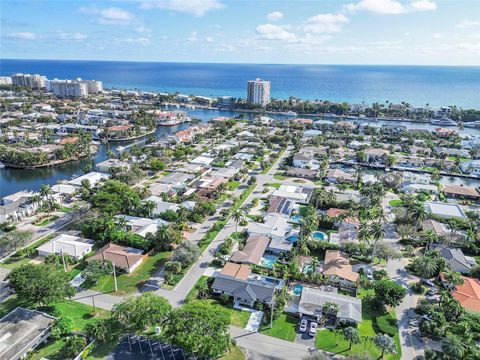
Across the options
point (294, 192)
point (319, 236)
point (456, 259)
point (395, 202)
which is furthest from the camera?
point (294, 192)

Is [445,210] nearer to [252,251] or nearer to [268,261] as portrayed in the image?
[268,261]

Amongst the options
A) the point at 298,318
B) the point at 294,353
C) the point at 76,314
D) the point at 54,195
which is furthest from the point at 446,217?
the point at 54,195

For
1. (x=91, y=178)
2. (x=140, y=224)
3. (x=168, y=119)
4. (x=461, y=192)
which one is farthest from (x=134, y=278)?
(x=168, y=119)

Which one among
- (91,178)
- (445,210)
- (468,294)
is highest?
(91,178)

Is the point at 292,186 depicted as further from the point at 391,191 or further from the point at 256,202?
the point at 391,191

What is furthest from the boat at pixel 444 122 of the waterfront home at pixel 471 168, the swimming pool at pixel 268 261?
the swimming pool at pixel 268 261

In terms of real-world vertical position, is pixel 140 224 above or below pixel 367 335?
above
